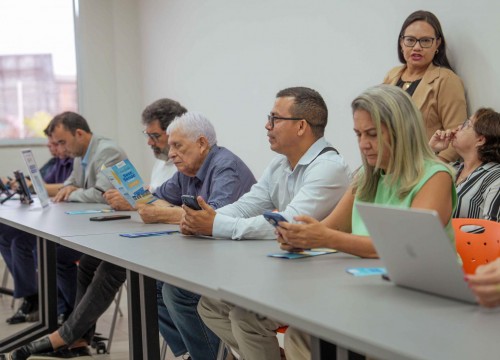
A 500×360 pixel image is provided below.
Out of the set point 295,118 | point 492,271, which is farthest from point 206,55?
point 492,271

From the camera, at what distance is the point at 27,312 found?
4.81 metres

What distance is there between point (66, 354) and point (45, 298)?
12.5 inches

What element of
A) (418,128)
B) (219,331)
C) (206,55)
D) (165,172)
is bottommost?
(219,331)

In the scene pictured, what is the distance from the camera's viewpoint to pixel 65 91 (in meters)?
7.53

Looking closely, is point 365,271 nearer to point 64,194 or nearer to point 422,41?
point 422,41

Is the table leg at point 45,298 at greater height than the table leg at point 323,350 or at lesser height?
lesser

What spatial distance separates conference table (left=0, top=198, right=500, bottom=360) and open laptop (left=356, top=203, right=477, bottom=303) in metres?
0.03

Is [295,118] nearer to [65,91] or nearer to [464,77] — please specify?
[464,77]

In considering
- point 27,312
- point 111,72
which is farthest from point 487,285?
point 111,72

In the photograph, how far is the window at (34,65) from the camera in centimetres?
729

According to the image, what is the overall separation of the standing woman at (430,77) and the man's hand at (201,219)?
4.77 ft

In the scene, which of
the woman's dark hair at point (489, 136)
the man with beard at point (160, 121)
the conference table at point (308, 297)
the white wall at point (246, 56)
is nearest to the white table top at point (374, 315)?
the conference table at point (308, 297)

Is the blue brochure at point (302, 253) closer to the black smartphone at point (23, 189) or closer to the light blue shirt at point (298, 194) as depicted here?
the light blue shirt at point (298, 194)

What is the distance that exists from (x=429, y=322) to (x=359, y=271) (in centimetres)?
51
